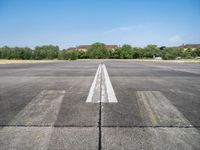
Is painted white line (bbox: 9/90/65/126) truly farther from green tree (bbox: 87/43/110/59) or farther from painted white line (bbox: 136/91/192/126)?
green tree (bbox: 87/43/110/59)

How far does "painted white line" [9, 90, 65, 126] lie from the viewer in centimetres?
377

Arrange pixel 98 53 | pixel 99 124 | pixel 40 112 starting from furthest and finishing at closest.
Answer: pixel 98 53, pixel 40 112, pixel 99 124

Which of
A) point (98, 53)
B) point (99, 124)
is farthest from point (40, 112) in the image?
point (98, 53)

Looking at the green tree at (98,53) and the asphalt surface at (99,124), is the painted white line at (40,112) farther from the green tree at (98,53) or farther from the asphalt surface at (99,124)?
the green tree at (98,53)

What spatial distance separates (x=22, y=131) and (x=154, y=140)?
2082 millimetres

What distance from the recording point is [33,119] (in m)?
3.90

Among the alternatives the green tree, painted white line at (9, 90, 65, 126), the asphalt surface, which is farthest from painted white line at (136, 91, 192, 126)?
the green tree

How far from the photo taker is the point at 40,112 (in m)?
4.36

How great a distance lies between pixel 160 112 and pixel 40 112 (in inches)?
102

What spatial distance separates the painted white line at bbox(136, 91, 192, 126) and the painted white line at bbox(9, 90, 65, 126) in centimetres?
189

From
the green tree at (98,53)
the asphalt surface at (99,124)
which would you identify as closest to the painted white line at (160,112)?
the asphalt surface at (99,124)

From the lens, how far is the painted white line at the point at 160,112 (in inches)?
149

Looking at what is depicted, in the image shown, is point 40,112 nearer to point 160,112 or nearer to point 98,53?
point 160,112

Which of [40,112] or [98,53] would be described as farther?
[98,53]
